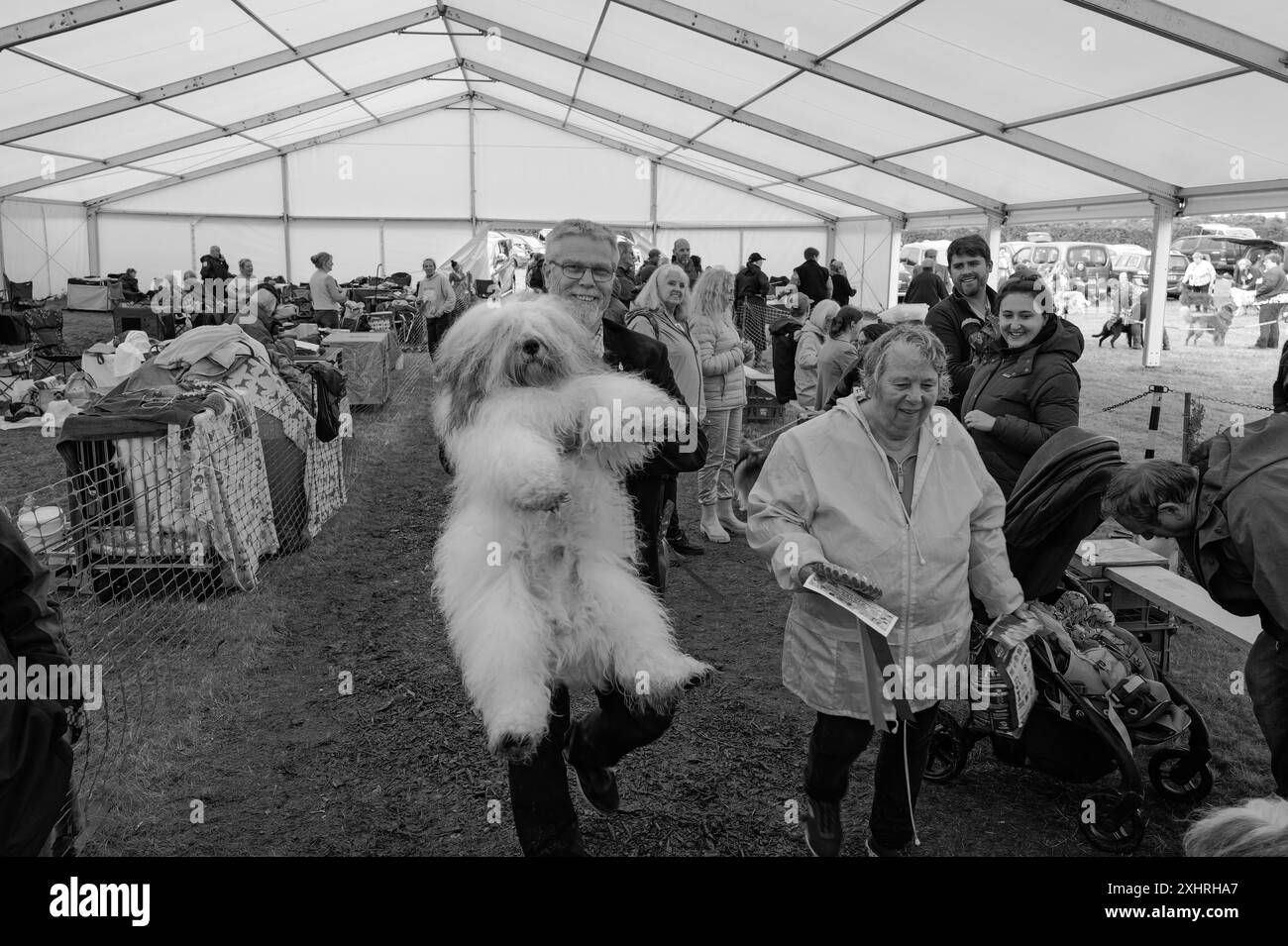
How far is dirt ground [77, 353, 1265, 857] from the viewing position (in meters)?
3.07

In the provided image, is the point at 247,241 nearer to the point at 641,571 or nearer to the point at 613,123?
the point at 613,123

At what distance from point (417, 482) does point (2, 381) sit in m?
7.72

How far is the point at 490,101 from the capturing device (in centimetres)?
2419

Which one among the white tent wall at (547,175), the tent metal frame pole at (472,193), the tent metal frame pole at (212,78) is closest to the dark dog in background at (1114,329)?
the white tent wall at (547,175)

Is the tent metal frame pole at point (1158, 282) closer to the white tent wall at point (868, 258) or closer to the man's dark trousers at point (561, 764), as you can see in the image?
the white tent wall at point (868, 258)

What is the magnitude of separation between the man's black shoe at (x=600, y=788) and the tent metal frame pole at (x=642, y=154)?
23006 millimetres

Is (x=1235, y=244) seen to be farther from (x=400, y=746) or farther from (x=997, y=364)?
(x=400, y=746)

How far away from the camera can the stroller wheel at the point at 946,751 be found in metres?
3.42

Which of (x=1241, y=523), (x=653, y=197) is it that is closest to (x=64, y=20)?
(x=1241, y=523)

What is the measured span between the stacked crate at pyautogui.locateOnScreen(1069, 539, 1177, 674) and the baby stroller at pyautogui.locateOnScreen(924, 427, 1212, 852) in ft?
3.08

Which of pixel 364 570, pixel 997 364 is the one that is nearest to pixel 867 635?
pixel 997 364

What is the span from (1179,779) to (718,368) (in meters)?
3.56

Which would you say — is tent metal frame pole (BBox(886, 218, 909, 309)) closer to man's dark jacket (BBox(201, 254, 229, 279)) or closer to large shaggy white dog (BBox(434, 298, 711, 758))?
man's dark jacket (BBox(201, 254, 229, 279))

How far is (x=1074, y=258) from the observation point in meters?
27.0
